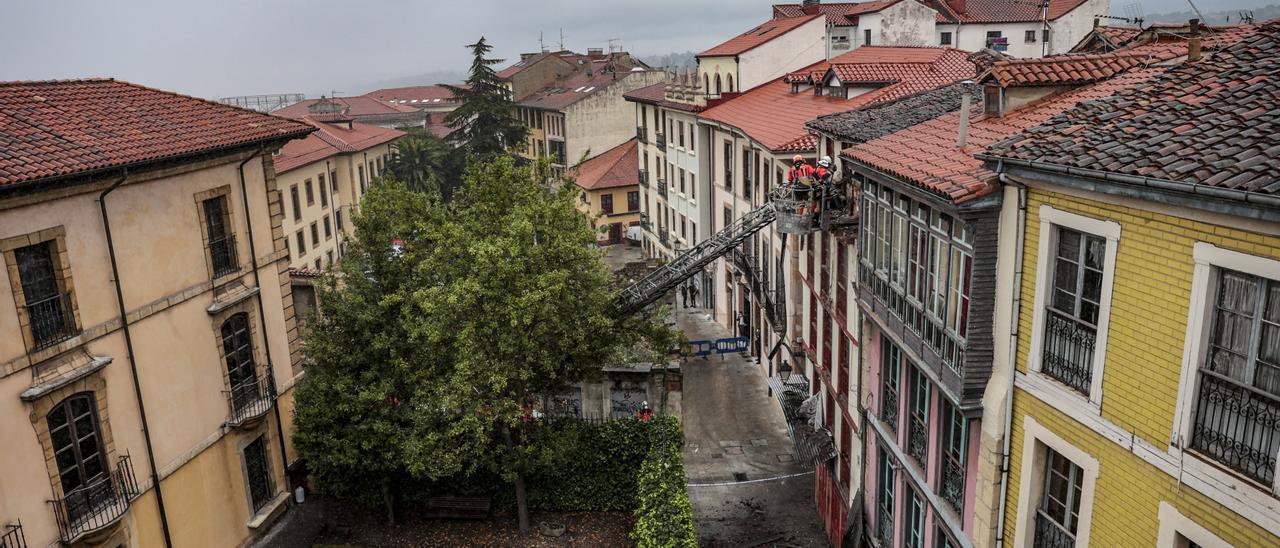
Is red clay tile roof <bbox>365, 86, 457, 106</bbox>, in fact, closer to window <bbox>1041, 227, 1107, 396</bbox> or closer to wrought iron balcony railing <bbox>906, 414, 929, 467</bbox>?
wrought iron balcony railing <bbox>906, 414, 929, 467</bbox>

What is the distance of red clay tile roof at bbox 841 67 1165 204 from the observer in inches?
484

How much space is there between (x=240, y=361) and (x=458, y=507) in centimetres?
699

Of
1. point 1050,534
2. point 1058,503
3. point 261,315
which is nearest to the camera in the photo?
point 1058,503

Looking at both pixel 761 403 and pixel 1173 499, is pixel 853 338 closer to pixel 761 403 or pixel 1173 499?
pixel 1173 499

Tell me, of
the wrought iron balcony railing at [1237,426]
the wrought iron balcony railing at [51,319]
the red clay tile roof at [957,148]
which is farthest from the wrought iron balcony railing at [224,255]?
the wrought iron balcony railing at [1237,426]

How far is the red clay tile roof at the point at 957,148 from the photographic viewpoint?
12.3 metres

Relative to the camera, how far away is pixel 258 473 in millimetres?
22953

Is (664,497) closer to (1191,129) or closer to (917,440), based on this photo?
(917,440)

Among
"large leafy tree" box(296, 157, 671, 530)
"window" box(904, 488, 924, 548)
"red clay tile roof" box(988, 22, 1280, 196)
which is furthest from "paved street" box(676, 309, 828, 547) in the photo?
"red clay tile roof" box(988, 22, 1280, 196)

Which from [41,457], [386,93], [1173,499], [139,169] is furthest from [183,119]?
[386,93]

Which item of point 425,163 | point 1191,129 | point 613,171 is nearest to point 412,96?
point 425,163

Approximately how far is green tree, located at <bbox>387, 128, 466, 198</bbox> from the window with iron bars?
151 ft

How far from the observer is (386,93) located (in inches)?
5187

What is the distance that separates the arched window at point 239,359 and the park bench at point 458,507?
562 cm
